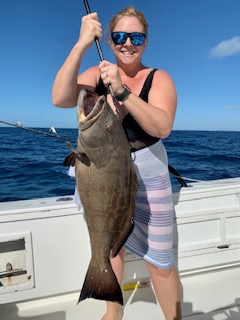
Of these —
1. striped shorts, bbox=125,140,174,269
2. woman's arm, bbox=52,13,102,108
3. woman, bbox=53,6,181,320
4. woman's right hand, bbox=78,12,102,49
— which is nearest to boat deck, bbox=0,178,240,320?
woman, bbox=53,6,181,320

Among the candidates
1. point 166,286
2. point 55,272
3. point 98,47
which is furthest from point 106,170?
point 55,272

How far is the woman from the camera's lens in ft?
6.98

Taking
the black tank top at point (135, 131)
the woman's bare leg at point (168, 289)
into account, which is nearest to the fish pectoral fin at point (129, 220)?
the black tank top at point (135, 131)

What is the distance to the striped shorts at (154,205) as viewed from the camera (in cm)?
258

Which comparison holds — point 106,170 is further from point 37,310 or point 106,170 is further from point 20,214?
point 37,310

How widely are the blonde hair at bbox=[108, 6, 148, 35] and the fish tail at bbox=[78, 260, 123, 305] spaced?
65.9 inches

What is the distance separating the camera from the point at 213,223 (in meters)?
3.66

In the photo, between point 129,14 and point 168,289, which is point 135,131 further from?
point 168,289

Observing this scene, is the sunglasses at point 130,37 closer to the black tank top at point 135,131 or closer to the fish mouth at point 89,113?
the black tank top at point 135,131

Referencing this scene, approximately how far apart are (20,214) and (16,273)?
550 mm

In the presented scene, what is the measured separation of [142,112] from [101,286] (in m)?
1.18

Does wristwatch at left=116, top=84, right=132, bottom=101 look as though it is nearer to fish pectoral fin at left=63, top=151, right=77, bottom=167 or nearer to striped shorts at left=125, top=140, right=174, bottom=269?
fish pectoral fin at left=63, top=151, right=77, bottom=167

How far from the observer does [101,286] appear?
2256mm

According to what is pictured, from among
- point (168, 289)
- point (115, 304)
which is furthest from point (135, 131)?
point (115, 304)
